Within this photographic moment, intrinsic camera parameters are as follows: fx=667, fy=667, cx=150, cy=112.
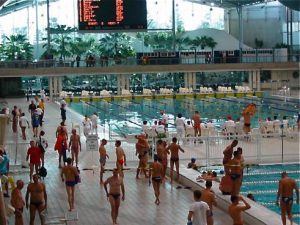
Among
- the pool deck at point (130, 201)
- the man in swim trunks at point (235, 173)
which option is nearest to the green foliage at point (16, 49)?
the pool deck at point (130, 201)

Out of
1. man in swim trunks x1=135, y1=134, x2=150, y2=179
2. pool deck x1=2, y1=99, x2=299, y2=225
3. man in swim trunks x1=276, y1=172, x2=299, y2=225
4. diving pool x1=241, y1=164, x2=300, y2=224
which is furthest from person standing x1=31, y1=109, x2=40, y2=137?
man in swim trunks x1=276, y1=172, x2=299, y2=225

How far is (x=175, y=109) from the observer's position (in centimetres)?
3322

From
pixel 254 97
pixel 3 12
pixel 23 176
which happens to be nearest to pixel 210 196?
pixel 23 176

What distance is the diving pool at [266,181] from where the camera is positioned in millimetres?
12258

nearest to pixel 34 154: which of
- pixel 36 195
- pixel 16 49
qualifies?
pixel 36 195

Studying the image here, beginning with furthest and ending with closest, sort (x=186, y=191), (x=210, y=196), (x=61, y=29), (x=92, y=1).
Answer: (x=61, y=29)
(x=92, y=1)
(x=186, y=191)
(x=210, y=196)

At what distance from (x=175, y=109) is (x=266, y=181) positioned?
19.2 metres

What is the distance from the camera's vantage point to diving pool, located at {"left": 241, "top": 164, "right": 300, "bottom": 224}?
12.3 m

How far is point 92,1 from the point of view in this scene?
32688mm

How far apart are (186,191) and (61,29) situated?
114 ft

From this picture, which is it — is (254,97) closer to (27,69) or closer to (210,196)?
(27,69)

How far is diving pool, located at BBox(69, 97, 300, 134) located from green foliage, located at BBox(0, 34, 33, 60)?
12.5 meters

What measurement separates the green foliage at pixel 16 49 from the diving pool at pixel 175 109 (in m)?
12.5

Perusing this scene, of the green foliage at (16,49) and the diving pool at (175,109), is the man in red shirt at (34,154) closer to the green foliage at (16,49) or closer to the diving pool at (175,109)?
the diving pool at (175,109)
